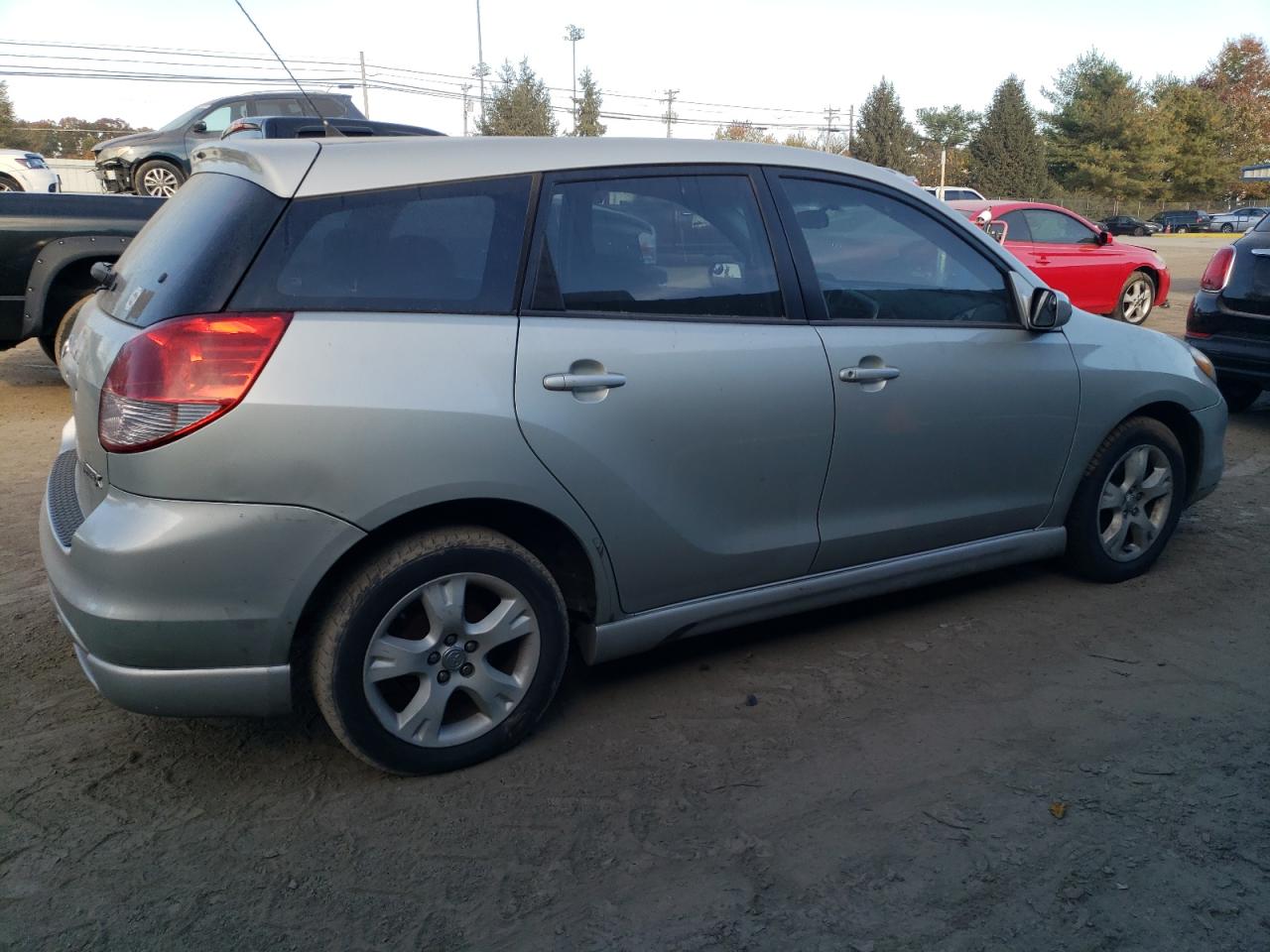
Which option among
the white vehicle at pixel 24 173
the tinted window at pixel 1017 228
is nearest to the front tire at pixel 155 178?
the white vehicle at pixel 24 173

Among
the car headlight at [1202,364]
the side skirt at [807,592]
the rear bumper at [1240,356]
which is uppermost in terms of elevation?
the car headlight at [1202,364]

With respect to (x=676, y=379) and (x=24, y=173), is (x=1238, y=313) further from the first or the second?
(x=24, y=173)

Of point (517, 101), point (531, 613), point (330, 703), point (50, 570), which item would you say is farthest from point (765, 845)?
point (517, 101)

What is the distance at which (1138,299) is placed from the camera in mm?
14195

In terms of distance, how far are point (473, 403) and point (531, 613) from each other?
63cm

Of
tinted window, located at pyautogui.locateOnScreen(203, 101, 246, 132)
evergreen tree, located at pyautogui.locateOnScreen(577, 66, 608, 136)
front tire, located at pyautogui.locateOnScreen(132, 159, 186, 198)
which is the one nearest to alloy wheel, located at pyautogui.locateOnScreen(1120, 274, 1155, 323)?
tinted window, located at pyautogui.locateOnScreen(203, 101, 246, 132)

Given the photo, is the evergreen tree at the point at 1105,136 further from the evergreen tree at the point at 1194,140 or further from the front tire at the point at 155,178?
the front tire at the point at 155,178

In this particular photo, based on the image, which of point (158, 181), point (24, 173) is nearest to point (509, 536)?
point (158, 181)

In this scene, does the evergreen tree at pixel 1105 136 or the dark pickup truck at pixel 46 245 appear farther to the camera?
the evergreen tree at pixel 1105 136

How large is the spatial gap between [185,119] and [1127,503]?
1729cm

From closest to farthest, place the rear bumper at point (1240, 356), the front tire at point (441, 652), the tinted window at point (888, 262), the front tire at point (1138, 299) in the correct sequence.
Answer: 1. the front tire at point (441, 652)
2. the tinted window at point (888, 262)
3. the rear bumper at point (1240, 356)
4. the front tire at point (1138, 299)

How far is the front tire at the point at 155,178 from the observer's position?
1725cm

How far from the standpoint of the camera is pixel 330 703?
2.94 metres

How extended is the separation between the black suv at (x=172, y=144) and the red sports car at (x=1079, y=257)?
10.4 meters
